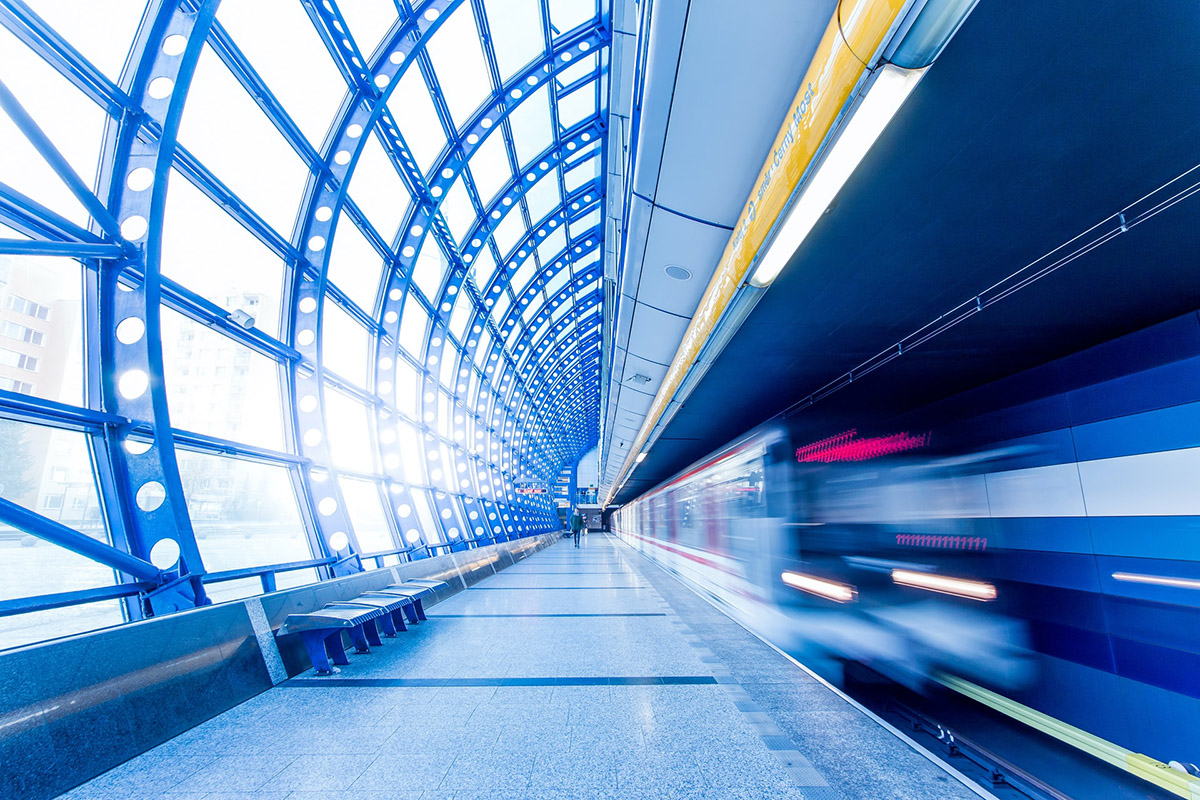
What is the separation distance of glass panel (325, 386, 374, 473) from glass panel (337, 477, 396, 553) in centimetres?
34

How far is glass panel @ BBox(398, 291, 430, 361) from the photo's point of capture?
11.9 m

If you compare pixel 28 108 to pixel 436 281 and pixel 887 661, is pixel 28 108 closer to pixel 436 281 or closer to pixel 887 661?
pixel 436 281

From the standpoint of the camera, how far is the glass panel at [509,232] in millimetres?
13297

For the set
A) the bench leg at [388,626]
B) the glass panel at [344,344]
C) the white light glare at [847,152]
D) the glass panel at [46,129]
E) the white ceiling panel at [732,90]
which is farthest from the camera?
the glass panel at [344,344]

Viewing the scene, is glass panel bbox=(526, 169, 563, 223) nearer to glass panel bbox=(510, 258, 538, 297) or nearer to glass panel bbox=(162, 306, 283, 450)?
glass panel bbox=(510, 258, 538, 297)

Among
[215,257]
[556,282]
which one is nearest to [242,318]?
[215,257]

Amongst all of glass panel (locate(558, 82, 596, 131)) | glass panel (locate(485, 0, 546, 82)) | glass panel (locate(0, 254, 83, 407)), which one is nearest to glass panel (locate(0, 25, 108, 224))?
glass panel (locate(0, 254, 83, 407))

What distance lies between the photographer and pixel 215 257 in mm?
6066

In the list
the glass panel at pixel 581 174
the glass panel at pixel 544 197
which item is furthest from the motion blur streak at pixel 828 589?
the glass panel at pixel 581 174

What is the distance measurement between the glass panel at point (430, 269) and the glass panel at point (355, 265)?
1.47 meters

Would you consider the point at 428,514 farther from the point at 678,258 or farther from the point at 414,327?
the point at 678,258

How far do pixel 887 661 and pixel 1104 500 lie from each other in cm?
343

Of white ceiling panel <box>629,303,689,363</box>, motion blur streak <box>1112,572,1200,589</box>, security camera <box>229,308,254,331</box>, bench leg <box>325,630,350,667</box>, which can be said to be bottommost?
bench leg <box>325,630,350,667</box>

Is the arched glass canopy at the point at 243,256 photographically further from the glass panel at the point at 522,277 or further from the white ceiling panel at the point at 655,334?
the white ceiling panel at the point at 655,334
